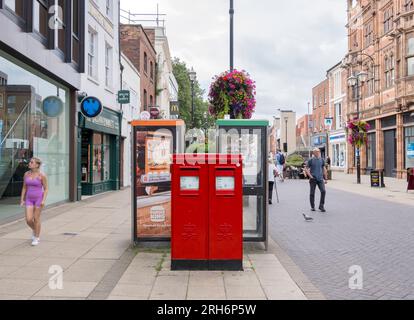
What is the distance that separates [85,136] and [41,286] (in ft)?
42.3

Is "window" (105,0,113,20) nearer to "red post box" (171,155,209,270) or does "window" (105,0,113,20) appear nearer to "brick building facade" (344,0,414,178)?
"red post box" (171,155,209,270)

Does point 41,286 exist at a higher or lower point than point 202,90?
lower

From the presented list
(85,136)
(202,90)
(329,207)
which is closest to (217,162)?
(329,207)

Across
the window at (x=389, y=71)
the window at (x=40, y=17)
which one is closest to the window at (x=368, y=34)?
the window at (x=389, y=71)

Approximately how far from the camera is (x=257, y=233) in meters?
8.13

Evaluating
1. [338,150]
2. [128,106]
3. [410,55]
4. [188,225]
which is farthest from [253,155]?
[338,150]

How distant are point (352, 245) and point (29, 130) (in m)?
8.42

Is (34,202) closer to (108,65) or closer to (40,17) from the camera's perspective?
(40,17)

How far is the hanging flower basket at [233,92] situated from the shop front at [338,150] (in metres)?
32.6

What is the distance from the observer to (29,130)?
12.0 m

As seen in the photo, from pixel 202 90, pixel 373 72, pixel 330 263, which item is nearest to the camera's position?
pixel 330 263
